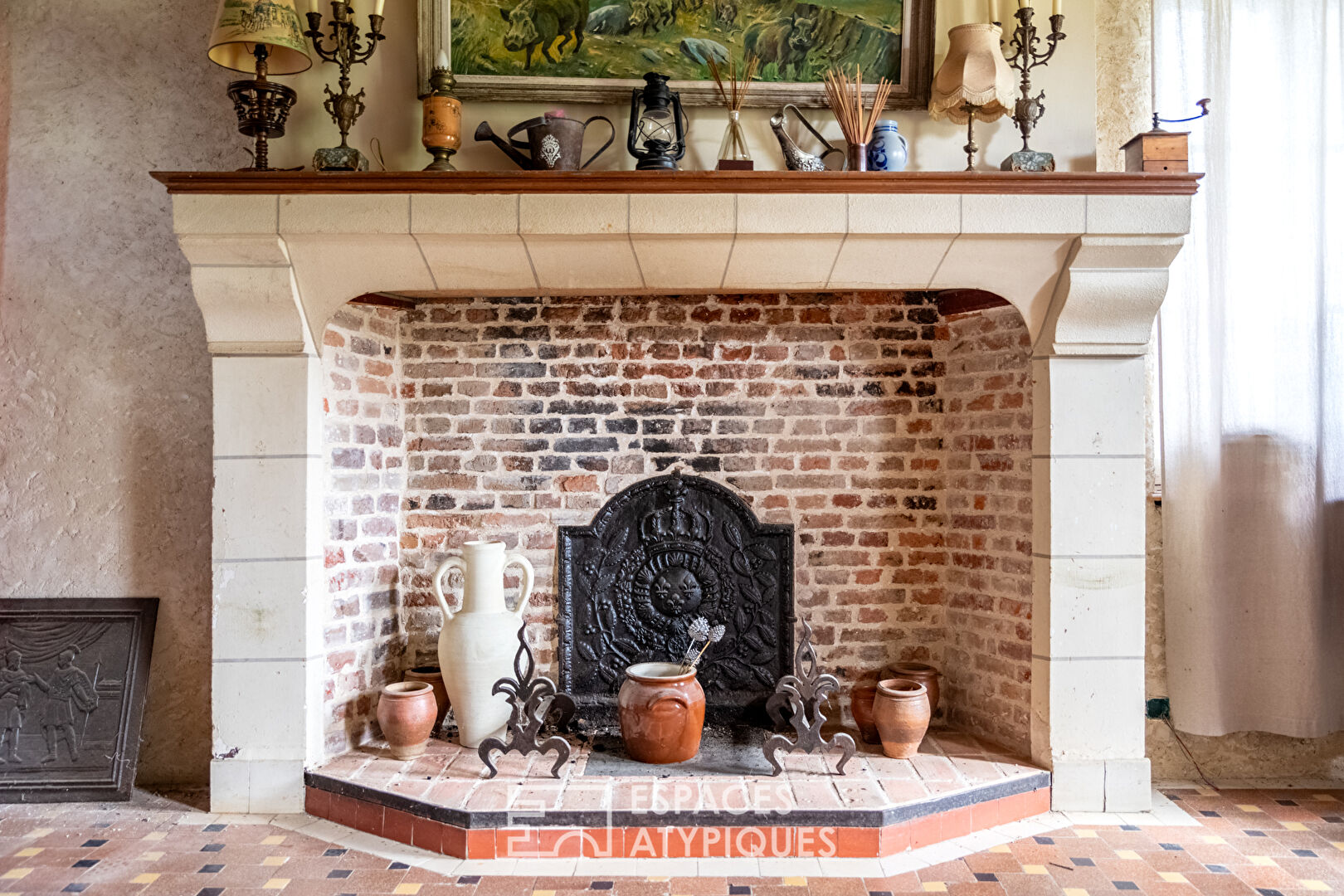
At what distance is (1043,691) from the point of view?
305cm

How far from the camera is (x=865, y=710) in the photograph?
130 inches

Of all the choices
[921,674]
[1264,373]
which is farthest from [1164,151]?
[921,674]

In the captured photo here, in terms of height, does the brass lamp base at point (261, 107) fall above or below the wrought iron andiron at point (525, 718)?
above

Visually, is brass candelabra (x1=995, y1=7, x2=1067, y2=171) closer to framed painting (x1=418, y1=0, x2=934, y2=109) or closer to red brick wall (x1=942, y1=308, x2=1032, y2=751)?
framed painting (x1=418, y1=0, x2=934, y2=109)

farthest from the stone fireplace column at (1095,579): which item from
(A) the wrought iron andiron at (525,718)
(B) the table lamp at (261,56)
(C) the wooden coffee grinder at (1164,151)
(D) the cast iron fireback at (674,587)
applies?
(B) the table lamp at (261,56)

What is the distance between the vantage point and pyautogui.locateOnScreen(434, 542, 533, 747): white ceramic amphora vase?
319cm

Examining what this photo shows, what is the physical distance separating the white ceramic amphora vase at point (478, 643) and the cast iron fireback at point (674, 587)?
34 cm

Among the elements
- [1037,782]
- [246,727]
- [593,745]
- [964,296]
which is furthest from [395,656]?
[964,296]

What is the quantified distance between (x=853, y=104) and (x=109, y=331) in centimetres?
297

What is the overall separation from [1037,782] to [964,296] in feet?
5.86

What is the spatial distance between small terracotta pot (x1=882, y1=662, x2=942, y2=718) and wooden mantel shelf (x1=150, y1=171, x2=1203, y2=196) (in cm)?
180

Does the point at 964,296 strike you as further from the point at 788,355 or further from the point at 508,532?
the point at 508,532

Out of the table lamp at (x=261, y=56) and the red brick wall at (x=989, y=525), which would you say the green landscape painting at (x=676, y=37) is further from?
the red brick wall at (x=989, y=525)

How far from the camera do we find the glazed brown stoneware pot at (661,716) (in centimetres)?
300
